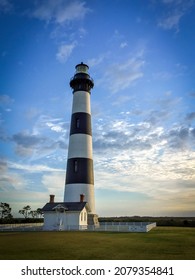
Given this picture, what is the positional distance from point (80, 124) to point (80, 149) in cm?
317

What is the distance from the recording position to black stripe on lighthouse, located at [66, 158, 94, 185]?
119 ft

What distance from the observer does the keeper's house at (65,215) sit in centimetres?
3447

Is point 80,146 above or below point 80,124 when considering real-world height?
below

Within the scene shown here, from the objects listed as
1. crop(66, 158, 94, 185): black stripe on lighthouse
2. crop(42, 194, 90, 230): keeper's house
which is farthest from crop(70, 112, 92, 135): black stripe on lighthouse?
crop(42, 194, 90, 230): keeper's house

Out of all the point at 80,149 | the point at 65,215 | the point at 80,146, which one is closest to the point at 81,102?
the point at 80,146

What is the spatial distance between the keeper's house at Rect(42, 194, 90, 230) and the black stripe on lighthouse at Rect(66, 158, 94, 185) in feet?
6.25

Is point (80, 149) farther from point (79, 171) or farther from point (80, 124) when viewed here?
point (80, 124)

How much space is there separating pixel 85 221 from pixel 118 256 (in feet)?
76.2

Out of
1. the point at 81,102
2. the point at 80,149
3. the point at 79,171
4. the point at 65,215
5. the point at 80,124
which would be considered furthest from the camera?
the point at 81,102

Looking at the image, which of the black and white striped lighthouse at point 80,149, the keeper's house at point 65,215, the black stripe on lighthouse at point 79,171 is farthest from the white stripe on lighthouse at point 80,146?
the keeper's house at point 65,215

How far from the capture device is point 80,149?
3706 centimetres

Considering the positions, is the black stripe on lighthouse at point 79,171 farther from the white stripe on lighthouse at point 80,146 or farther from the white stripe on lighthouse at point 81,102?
the white stripe on lighthouse at point 81,102
